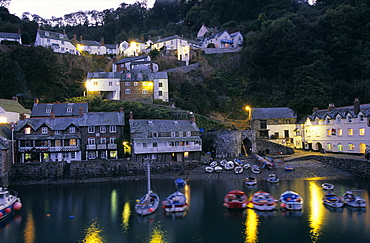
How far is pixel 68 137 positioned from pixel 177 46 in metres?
40.8

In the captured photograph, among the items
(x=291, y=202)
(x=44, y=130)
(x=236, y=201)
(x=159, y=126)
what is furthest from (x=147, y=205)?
(x=44, y=130)

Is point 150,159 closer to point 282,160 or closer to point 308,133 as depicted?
point 282,160

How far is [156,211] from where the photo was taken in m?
27.3

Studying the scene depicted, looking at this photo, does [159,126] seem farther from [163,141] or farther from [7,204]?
[7,204]

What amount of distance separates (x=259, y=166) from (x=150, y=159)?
1409cm

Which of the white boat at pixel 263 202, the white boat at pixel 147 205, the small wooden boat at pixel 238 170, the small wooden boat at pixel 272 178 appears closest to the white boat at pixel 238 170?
the small wooden boat at pixel 238 170

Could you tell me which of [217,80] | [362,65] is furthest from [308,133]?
[217,80]

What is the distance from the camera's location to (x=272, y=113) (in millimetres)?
53094

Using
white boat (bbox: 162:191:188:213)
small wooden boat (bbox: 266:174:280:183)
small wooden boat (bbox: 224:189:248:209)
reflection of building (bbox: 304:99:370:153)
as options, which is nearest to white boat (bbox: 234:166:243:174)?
small wooden boat (bbox: 266:174:280:183)

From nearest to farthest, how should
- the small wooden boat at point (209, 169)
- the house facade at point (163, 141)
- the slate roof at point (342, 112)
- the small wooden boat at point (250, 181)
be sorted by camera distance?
the small wooden boat at point (250, 181) < the small wooden boat at point (209, 169) < the house facade at point (163, 141) < the slate roof at point (342, 112)

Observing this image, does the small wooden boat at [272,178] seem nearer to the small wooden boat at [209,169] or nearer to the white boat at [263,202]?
the small wooden boat at [209,169]

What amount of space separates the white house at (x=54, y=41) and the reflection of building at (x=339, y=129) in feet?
177

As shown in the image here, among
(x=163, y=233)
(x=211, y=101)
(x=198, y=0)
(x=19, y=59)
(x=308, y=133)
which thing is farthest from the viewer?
(x=198, y=0)

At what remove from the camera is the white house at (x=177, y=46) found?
7188cm
